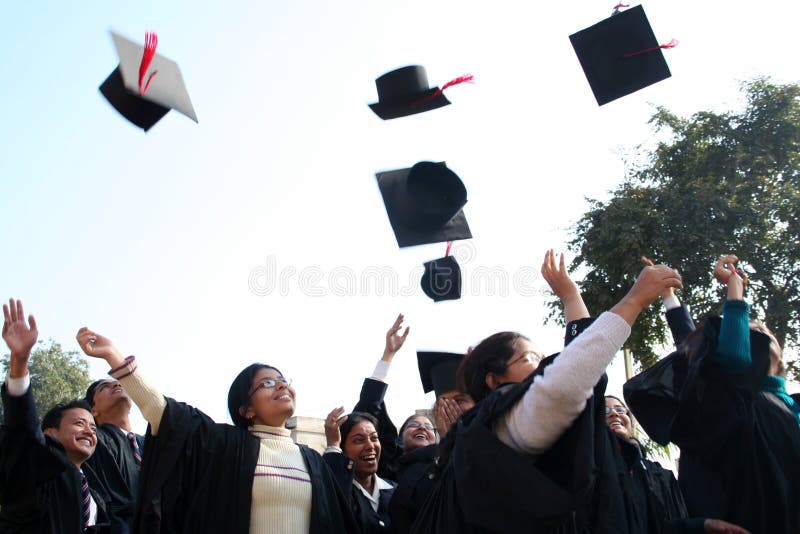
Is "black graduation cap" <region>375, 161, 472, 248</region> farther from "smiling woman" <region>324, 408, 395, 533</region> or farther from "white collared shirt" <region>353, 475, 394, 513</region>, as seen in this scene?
"white collared shirt" <region>353, 475, 394, 513</region>

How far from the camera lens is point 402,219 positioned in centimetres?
461

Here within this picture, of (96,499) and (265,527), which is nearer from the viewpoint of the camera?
(265,527)

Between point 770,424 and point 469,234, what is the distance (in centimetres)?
197

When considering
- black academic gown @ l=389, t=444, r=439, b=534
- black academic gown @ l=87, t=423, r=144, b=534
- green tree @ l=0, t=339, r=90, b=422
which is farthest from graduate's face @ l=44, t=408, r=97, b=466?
green tree @ l=0, t=339, r=90, b=422

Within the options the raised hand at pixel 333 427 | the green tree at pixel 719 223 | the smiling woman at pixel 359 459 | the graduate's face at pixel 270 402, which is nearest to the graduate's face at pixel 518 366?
the graduate's face at pixel 270 402

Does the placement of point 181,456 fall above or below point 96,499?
above

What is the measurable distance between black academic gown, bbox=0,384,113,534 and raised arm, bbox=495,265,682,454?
8.23 feet

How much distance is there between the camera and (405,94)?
4.91 meters

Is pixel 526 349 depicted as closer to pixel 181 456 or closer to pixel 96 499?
pixel 181 456

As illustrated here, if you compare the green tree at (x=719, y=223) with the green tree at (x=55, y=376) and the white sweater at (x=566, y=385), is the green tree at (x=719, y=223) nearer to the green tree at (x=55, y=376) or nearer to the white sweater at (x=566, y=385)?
the white sweater at (x=566, y=385)

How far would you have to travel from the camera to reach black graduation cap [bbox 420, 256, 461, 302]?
4910mm

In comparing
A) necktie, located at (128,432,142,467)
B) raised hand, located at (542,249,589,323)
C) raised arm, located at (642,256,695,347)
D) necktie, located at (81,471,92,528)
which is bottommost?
necktie, located at (81,471,92,528)

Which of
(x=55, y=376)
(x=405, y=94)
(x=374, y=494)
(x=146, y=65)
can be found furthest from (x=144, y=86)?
(x=55, y=376)

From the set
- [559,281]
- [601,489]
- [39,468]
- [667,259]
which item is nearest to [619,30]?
[559,281]
